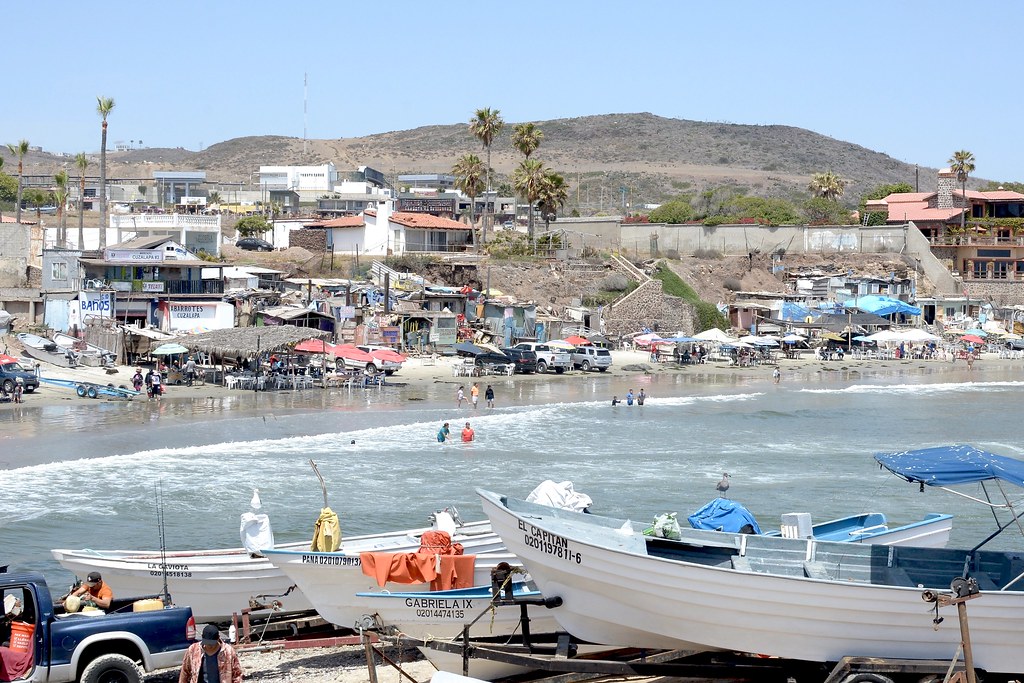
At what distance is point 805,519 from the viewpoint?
14.5 m

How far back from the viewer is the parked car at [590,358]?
5325 centimetres

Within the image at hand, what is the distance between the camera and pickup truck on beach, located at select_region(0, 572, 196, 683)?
37.7 feet

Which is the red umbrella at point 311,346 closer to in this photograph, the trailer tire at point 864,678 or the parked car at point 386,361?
the parked car at point 386,361

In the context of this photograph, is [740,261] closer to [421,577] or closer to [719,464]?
[719,464]

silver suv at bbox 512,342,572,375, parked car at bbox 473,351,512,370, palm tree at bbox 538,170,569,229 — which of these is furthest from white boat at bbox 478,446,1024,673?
palm tree at bbox 538,170,569,229

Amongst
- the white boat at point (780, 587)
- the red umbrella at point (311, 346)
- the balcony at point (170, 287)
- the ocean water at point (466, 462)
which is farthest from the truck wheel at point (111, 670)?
the balcony at point (170, 287)

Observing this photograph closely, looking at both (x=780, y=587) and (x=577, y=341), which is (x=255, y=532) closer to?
(x=780, y=587)

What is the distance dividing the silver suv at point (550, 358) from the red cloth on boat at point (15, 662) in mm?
40812

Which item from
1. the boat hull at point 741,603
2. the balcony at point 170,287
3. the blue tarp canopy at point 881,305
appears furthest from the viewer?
the blue tarp canopy at point 881,305

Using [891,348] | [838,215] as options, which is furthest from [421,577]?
[838,215]

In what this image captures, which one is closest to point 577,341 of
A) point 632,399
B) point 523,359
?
point 523,359

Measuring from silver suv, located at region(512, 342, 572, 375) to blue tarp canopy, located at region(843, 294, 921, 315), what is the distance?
2447 centimetres

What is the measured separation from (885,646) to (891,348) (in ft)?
189

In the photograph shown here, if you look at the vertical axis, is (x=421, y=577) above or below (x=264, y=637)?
above
